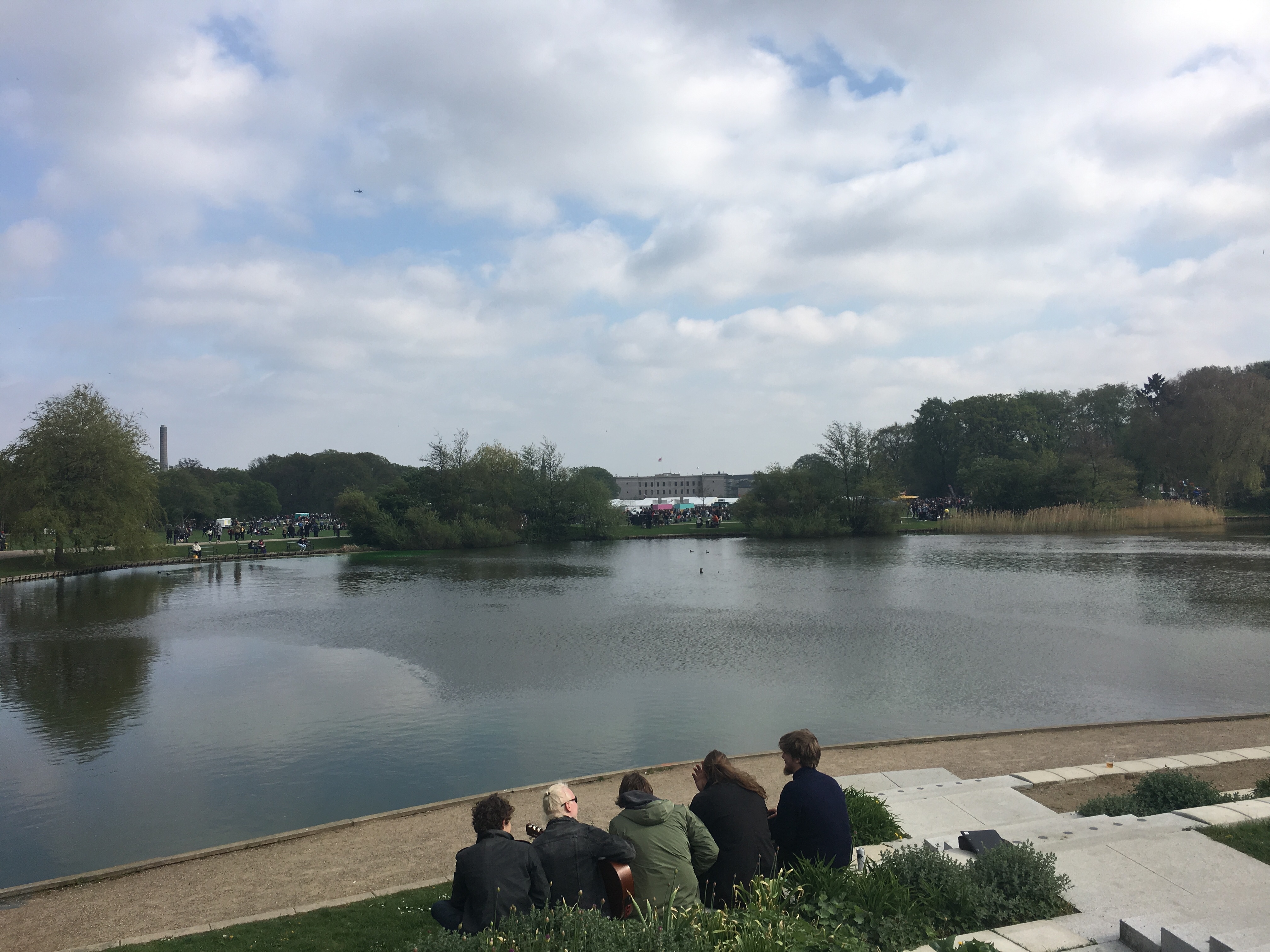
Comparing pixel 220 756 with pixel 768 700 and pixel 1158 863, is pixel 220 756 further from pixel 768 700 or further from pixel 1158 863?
pixel 1158 863

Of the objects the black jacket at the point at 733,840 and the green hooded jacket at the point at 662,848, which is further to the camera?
the black jacket at the point at 733,840

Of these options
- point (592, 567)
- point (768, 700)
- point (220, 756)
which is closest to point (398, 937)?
point (220, 756)

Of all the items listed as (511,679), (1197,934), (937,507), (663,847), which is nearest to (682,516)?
(937,507)

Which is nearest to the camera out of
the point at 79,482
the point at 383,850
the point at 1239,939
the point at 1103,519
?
the point at 1239,939

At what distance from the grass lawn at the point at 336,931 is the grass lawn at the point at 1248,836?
20.1 ft

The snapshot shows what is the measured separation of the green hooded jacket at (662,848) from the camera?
5262 mm

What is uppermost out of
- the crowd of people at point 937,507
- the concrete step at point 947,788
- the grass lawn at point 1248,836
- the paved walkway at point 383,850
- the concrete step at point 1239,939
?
the crowd of people at point 937,507

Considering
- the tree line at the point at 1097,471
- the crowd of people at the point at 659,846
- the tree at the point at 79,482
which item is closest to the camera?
the crowd of people at the point at 659,846

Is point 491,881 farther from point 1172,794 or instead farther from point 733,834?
point 1172,794

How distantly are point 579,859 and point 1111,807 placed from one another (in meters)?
5.68

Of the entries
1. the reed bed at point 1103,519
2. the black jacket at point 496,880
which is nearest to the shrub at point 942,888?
the black jacket at point 496,880

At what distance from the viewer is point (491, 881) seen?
496 cm

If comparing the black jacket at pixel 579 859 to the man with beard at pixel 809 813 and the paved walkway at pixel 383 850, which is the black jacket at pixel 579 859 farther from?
the paved walkway at pixel 383 850

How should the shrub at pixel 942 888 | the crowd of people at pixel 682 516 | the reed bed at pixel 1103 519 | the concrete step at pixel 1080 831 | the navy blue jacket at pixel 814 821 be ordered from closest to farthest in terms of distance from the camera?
the shrub at pixel 942 888
the navy blue jacket at pixel 814 821
the concrete step at pixel 1080 831
the reed bed at pixel 1103 519
the crowd of people at pixel 682 516
